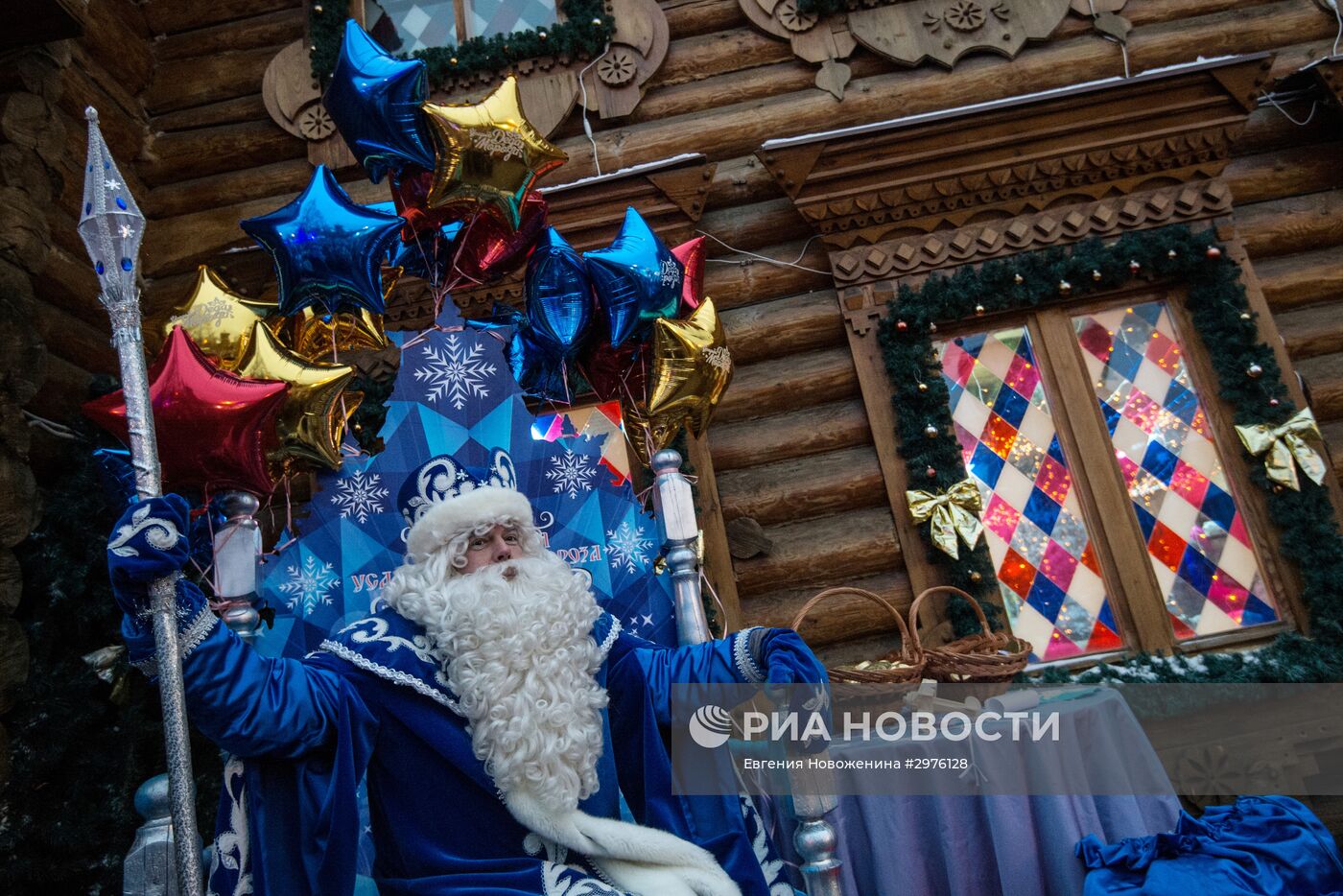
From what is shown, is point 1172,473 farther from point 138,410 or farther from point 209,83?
point 209,83

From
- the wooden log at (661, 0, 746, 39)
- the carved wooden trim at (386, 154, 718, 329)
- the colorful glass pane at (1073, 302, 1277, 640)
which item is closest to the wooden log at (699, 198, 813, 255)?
the carved wooden trim at (386, 154, 718, 329)

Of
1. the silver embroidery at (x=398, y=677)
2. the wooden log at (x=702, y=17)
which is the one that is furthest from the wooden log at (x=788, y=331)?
the silver embroidery at (x=398, y=677)

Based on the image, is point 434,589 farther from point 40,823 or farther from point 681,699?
point 40,823

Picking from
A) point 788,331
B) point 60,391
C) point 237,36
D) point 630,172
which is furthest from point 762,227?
point 60,391

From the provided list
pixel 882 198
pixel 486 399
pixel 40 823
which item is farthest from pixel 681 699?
pixel 882 198

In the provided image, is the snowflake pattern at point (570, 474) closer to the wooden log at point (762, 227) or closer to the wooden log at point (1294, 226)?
the wooden log at point (762, 227)

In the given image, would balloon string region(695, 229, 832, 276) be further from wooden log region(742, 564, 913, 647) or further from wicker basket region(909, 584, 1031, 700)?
wicker basket region(909, 584, 1031, 700)

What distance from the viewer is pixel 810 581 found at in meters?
4.39

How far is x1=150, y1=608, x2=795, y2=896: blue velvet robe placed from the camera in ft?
7.14

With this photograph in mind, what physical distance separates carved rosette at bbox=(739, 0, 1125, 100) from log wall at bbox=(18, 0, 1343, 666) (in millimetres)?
75

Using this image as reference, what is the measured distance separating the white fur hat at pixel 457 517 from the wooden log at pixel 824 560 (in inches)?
71.7

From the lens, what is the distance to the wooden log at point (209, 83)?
523cm

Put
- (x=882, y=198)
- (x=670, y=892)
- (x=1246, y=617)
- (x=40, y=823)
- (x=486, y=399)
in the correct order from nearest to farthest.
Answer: (x=670, y=892) → (x=486, y=399) → (x=40, y=823) → (x=1246, y=617) → (x=882, y=198)

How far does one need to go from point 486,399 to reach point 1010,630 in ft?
8.74
